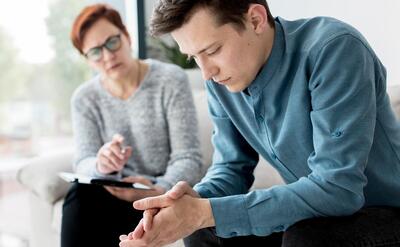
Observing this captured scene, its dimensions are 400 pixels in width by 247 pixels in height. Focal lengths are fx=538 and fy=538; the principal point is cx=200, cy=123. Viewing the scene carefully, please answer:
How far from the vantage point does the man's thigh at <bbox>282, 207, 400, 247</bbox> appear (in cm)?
100

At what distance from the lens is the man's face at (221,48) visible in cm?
112

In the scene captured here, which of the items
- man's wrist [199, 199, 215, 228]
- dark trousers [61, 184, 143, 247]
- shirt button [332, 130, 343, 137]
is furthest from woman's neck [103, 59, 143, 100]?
shirt button [332, 130, 343, 137]

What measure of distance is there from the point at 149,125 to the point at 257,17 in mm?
871

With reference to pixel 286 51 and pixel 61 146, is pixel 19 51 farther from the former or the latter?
pixel 286 51

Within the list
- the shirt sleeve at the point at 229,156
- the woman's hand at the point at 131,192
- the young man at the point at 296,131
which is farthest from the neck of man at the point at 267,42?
the woman's hand at the point at 131,192

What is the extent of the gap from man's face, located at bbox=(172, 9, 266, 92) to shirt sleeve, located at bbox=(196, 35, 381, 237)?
15cm

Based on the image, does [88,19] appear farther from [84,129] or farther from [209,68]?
[209,68]

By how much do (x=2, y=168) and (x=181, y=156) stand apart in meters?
2.05

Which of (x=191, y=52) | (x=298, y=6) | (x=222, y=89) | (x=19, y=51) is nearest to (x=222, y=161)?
(x=222, y=89)

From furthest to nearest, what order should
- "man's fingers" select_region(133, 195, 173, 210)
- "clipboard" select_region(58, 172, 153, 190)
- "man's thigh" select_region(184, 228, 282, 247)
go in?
"clipboard" select_region(58, 172, 153, 190), "man's thigh" select_region(184, 228, 282, 247), "man's fingers" select_region(133, 195, 173, 210)

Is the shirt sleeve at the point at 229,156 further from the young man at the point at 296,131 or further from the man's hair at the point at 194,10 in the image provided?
the man's hair at the point at 194,10

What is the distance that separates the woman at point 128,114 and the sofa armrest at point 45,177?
0.08 meters

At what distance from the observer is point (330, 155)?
3.43 ft

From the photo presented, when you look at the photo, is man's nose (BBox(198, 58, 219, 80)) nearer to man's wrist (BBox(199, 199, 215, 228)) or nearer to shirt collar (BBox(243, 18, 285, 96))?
shirt collar (BBox(243, 18, 285, 96))
